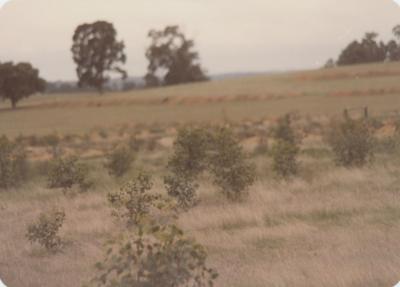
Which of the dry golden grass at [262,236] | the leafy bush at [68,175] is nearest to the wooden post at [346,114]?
the dry golden grass at [262,236]

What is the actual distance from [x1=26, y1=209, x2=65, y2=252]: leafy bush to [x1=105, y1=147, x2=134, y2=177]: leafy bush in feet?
3.12

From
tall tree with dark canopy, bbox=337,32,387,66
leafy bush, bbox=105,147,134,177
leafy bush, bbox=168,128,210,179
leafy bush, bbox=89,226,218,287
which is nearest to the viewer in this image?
leafy bush, bbox=89,226,218,287

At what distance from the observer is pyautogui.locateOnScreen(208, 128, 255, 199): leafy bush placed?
351 inches

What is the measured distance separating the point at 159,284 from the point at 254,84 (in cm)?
298

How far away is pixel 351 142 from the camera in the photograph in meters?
12.1

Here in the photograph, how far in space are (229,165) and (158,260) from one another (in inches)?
114

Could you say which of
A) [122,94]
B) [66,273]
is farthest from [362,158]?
[66,273]

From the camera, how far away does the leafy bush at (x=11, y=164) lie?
28.1 feet

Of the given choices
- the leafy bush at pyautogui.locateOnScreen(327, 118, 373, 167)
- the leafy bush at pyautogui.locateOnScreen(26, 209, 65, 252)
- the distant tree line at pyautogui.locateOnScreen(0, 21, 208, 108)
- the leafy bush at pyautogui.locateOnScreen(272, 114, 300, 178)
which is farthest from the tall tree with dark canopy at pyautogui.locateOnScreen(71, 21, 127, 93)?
the leafy bush at pyautogui.locateOnScreen(327, 118, 373, 167)

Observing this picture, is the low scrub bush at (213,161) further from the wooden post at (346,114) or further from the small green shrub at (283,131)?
the wooden post at (346,114)

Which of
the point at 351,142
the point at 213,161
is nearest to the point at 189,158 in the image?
the point at 213,161

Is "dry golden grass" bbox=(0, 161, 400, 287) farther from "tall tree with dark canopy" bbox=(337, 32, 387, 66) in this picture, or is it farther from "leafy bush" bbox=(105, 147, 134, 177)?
"tall tree with dark canopy" bbox=(337, 32, 387, 66)

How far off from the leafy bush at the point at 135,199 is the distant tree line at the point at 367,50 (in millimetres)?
2815

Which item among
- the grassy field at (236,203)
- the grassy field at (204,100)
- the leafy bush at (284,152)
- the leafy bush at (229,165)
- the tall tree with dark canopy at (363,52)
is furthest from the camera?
the leafy bush at (284,152)
